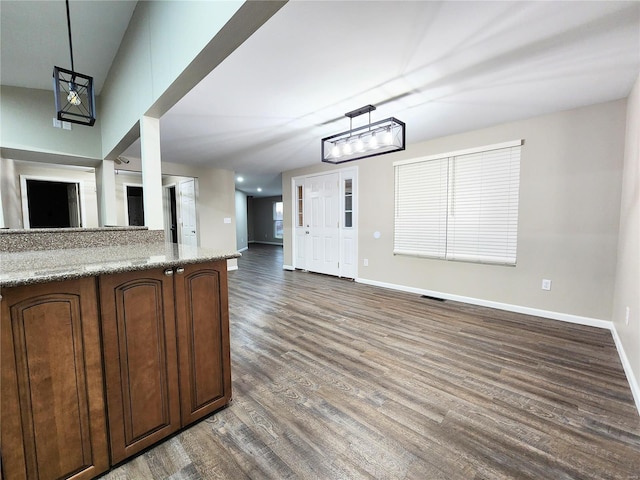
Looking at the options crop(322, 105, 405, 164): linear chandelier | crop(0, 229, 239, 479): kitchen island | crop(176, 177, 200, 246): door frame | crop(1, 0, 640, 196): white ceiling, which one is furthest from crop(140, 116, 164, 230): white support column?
crop(176, 177, 200, 246): door frame

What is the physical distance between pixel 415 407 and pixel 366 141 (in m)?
2.26

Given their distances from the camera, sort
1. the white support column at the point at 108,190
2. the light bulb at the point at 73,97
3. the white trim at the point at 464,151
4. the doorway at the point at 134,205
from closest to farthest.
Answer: the light bulb at the point at 73,97, the white trim at the point at 464,151, the white support column at the point at 108,190, the doorway at the point at 134,205

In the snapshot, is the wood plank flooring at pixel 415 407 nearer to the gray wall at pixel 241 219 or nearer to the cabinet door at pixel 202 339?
the cabinet door at pixel 202 339

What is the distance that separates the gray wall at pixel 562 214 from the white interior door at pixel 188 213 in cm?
491

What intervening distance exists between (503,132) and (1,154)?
19.7 ft

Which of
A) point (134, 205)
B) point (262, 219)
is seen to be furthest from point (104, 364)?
point (262, 219)

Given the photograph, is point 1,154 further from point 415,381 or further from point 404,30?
point 415,381

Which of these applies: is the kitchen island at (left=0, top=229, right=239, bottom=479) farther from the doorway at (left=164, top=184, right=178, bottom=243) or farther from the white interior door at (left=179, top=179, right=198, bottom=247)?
the doorway at (left=164, top=184, right=178, bottom=243)

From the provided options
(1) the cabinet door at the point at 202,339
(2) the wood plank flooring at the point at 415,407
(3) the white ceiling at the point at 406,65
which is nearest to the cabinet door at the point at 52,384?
(2) the wood plank flooring at the point at 415,407

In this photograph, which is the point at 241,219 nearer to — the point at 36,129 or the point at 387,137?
the point at 36,129

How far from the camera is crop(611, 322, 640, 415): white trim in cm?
168

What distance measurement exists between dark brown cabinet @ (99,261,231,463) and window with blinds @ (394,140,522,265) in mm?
3229

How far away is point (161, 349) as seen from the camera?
135 cm

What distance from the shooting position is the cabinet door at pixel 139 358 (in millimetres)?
1203
